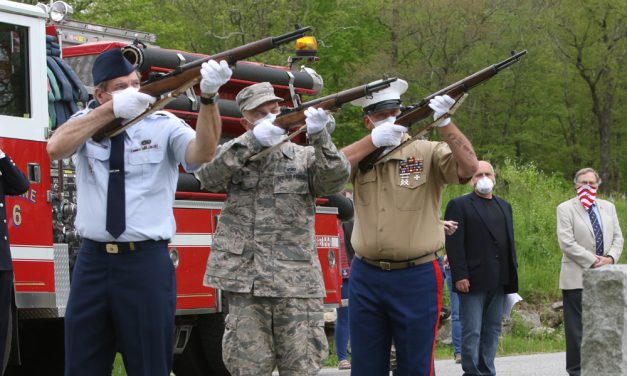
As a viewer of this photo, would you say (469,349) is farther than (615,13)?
No

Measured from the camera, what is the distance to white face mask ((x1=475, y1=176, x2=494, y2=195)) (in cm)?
1041

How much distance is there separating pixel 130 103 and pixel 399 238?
2.05 metres

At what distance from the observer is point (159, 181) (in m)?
5.58

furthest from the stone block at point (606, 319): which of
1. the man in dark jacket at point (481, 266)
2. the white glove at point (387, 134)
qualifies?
the man in dark jacket at point (481, 266)

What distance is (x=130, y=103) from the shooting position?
5312 millimetres

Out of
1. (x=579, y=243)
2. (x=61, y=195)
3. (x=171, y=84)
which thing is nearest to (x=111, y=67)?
(x=171, y=84)

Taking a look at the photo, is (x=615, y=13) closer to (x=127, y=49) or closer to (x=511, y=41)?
(x=511, y=41)

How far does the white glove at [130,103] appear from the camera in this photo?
5312 mm

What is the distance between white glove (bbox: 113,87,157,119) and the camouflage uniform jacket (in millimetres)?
1068

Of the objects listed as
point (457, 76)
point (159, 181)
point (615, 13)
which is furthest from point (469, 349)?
point (615, 13)

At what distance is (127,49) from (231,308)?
2844 millimetres

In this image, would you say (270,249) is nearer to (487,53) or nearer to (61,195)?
(61,195)

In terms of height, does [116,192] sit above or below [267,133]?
below

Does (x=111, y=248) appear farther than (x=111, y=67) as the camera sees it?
No
